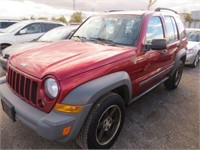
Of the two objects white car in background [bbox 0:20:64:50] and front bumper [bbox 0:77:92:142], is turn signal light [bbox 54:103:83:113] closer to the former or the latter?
front bumper [bbox 0:77:92:142]

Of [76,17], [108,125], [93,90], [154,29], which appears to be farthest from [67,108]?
[76,17]

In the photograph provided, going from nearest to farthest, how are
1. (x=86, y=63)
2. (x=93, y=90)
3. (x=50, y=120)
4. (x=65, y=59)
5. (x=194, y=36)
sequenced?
(x=50, y=120)
(x=93, y=90)
(x=86, y=63)
(x=65, y=59)
(x=194, y=36)

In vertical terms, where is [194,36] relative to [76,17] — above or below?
below

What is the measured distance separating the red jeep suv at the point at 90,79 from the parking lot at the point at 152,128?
0.39 metres

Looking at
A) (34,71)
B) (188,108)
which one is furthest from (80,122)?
(188,108)

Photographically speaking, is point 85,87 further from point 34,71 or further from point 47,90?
point 34,71

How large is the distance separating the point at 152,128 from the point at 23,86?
211 centimetres

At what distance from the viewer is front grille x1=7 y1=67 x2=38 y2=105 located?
219 centimetres

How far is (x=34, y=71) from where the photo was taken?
7.29ft

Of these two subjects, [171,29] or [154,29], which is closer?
[154,29]

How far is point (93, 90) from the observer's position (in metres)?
A: 2.12

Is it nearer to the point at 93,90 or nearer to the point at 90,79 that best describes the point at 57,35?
the point at 90,79

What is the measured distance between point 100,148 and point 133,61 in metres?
1.28

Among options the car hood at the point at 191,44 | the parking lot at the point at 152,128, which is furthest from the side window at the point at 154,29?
the car hood at the point at 191,44
